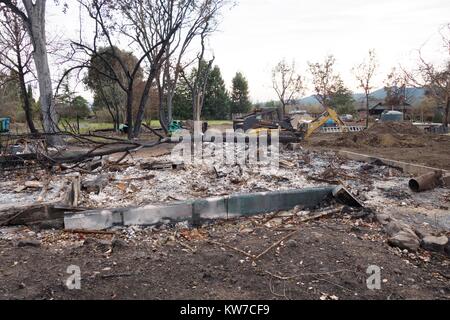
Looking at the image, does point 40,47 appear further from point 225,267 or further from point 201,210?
point 225,267

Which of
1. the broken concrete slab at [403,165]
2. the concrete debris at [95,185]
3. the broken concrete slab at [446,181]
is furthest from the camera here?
the broken concrete slab at [403,165]

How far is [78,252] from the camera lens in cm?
357

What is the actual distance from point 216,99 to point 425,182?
142ft

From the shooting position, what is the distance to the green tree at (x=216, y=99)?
4791 cm

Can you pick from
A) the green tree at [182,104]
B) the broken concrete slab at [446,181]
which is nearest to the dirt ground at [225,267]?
the broken concrete slab at [446,181]

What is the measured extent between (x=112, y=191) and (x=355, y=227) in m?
4.32

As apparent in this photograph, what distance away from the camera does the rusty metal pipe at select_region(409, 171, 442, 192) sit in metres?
6.32

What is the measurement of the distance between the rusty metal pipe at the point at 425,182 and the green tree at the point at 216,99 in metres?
42.6

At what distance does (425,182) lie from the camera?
251 inches

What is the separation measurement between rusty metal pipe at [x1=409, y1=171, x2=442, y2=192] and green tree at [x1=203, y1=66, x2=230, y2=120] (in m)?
42.6

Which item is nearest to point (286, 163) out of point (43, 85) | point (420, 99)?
point (43, 85)

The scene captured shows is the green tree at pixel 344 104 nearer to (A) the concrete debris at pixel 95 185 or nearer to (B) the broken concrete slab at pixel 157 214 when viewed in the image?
(A) the concrete debris at pixel 95 185

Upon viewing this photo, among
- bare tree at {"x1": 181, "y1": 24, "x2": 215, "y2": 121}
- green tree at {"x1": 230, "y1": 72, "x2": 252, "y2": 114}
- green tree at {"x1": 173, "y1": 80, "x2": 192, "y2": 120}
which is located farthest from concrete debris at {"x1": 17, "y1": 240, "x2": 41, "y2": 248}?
green tree at {"x1": 230, "y1": 72, "x2": 252, "y2": 114}
